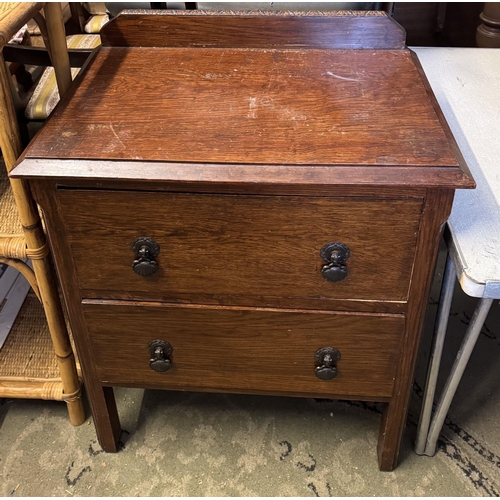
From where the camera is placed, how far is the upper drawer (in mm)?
800

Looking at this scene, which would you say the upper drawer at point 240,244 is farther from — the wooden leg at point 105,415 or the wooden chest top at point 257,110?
the wooden leg at point 105,415

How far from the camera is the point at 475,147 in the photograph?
996 mm

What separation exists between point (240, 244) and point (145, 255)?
14 centimetres

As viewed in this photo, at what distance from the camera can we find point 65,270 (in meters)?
0.90

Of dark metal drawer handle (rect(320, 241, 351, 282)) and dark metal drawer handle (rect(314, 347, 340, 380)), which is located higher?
dark metal drawer handle (rect(320, 241, 351, 282))

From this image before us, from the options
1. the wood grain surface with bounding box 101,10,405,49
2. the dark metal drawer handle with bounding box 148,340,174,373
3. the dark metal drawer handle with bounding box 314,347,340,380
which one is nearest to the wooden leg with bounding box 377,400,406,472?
the dark metal drawer handle with bounding box 314,347,340,380

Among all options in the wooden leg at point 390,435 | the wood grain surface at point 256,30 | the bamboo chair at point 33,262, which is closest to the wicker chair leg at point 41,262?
the bamboo chair at point 33,262

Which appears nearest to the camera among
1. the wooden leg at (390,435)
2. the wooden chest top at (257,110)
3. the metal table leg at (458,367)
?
the wooden chest top at (257,110)

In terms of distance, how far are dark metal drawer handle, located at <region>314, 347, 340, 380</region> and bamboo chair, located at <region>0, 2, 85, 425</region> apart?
47 centimetres

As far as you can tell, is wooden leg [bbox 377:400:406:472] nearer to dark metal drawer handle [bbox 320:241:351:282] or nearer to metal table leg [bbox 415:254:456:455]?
metal table leg [bbox 415:254:456:455]

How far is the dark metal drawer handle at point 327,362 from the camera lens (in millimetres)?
948

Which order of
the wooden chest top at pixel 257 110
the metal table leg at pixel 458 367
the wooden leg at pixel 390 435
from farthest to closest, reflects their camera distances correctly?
1. the wooden leg at pixel 390 435
2. the metal table leg at pixel 458 367
3. the wooden chest top at pixel 257 110

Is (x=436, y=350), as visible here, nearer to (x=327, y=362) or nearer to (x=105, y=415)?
(x=327, y=362)

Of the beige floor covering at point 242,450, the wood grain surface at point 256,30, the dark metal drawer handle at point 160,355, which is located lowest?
the beige floor covering at point 242,450
